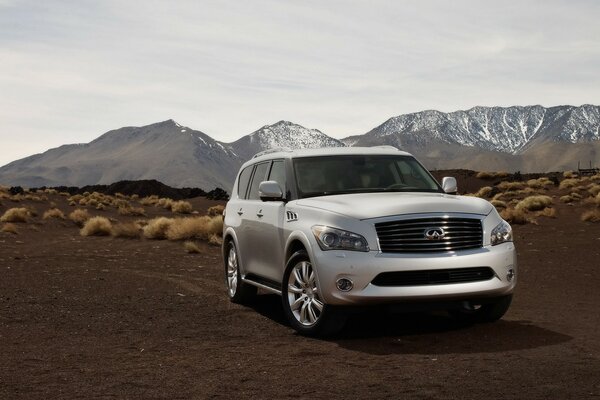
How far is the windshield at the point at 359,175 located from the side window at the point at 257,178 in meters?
1.07

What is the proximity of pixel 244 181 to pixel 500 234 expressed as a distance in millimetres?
4419

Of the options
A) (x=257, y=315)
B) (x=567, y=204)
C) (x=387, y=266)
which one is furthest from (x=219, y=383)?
(x=567, y=204)

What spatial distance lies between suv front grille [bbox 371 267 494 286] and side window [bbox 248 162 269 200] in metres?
3.30

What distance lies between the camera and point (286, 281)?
9.20 meters

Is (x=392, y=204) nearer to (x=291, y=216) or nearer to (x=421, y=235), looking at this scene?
(x=421, y=235)

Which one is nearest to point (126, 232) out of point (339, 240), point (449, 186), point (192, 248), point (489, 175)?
point (192, 248)

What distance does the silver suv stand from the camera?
8273 millimetres

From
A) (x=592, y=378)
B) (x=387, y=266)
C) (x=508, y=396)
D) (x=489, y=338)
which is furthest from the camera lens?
(x=489, y=338)

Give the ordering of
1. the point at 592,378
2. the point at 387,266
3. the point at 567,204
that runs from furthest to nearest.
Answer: the point at 567,204 → the point at 387,266 → the point at 592,378

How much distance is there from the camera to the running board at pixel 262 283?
996 cm

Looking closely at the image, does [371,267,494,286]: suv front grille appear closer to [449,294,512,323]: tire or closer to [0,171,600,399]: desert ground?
[0,171,600,399]: desert ground

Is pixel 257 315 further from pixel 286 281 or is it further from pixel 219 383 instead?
pixel 219 383

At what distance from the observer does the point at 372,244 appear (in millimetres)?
8297

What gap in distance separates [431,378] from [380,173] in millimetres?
3880
